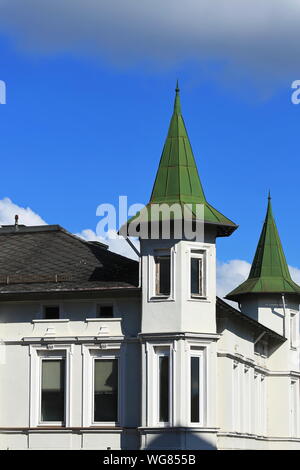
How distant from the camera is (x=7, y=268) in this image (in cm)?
4272

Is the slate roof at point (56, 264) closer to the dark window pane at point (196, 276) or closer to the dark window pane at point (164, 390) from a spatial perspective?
the dark window pane at point (196, 276)

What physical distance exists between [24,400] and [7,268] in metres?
4.85

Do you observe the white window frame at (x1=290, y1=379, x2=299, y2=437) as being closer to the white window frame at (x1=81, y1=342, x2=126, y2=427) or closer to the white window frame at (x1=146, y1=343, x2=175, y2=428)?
the white window frame at (x1=81, y1=342, x2=126, y2=427)

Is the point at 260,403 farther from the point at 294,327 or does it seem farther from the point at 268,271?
the point at 268,271

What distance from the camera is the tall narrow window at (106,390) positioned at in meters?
39.8

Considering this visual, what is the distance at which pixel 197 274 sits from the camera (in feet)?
131

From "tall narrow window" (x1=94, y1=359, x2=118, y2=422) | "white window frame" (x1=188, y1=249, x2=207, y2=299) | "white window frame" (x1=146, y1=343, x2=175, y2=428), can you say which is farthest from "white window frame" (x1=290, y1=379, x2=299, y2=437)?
"white window frame" (x1=146, y1=343, x2=175, y2=428)

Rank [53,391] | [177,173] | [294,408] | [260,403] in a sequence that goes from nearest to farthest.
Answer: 1. [177,173]
2. [53,391]
3. [260,403]
4. [294,408]

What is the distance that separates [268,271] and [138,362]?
17.2 m

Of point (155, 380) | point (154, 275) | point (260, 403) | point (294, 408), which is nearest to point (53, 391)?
point (155, 380)

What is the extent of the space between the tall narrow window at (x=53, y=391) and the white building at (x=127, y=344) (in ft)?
0.11

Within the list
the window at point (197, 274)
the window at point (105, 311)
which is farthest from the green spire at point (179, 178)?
the window at point (105, 311)

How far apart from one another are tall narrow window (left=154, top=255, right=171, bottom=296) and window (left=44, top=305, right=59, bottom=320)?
11.8 feet
